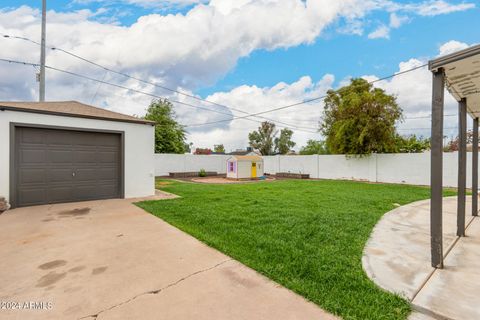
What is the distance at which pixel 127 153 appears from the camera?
26.6 feet

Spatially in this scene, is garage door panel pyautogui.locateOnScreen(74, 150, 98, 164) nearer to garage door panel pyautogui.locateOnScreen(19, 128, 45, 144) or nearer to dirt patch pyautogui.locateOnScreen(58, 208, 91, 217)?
garage door panel pyautogui.locateOnScreen(19, 128, 45, 144)

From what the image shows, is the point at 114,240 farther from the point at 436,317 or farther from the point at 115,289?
the point at 436,317

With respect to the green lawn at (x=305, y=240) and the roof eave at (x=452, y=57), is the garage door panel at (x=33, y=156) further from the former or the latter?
the roof eave at (x=452, y=57)

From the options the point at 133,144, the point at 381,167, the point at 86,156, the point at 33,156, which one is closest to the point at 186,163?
the point at 133,144

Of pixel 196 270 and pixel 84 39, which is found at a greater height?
pixel 84 39

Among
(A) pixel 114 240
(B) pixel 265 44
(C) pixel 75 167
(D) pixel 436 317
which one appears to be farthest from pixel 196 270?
(B) pixel 265 44

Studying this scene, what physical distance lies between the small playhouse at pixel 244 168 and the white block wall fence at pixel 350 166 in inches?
157

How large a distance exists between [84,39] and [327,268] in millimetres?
13035

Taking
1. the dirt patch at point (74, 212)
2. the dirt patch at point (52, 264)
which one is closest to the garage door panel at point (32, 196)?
the dirt patch at point (74, 212)

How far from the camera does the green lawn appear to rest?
220 centimetres

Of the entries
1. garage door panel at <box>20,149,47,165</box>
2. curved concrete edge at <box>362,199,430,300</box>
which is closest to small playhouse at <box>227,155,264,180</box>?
garage door panel at <box>20,149,47,165</box>

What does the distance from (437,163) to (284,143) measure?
4146 cm

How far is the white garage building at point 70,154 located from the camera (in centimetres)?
639

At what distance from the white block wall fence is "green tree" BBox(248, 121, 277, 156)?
66.4 ft
